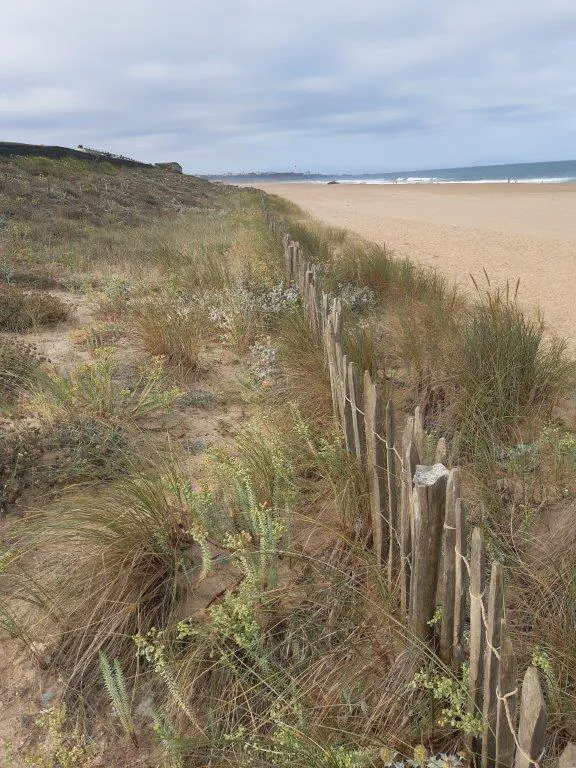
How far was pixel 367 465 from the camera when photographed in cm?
239

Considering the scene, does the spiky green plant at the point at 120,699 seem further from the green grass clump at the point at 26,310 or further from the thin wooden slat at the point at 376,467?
the green grass clump at the point at 26,310

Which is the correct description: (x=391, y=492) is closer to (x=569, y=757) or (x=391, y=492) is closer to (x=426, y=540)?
(x=426, y=540)

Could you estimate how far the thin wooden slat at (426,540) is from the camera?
5.05ft

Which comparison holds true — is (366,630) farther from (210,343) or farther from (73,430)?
(210,343)

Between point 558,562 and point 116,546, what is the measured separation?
1.72 meters

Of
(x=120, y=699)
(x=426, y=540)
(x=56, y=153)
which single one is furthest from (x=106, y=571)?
(x=56, y=153)

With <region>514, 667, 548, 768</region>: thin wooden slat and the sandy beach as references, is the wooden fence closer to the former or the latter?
<region>514, 667, 548, 768</region>: thin wooden slat

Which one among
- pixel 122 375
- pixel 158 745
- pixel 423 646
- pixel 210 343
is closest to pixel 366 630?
pixel 423 646

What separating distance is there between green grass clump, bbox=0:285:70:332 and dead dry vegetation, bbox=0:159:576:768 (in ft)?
3.22

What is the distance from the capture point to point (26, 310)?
584 centimetres

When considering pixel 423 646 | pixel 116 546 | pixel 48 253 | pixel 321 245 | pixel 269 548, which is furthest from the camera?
pixel 48 253

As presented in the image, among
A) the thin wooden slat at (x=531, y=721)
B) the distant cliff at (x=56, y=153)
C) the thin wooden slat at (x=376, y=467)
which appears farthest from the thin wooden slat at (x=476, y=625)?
the distant cliff at (x=56, y=153)

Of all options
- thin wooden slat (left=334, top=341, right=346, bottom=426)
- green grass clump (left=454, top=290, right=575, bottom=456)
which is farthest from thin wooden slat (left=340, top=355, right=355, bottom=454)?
green grass clump (left=454, top=290, right=575, bottom=456)

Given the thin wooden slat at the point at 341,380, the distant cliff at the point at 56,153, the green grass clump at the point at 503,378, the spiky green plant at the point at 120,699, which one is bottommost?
the spiky green plant at the point at 120,699
